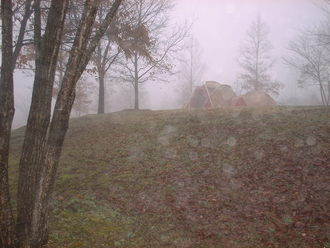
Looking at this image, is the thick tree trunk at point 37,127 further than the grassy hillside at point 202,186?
No

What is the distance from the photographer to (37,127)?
5.18 m

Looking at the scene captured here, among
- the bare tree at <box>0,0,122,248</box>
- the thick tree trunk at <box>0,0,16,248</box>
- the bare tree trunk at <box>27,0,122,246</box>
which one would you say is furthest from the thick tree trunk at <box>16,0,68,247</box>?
the thick tree trunk at <box>0,0,16,248</box>

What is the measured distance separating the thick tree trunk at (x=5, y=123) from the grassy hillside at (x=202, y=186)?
2.88 ft

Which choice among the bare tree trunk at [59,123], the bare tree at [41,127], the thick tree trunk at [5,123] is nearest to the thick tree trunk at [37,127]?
the bare tree at [41,127]

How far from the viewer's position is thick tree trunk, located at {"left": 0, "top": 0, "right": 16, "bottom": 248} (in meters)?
4.73

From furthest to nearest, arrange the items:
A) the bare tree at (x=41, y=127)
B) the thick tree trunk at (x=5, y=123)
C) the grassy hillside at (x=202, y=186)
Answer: the grassy hillside at (x=202, y=186)
the bare tree at (x=41, y=127)
the thick tree trunk at (x=5, y=123)

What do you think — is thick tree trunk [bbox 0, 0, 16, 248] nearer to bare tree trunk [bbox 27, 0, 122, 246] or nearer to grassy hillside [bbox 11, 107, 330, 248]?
bare tree trunk [bbox 27, 0, 122, 246]

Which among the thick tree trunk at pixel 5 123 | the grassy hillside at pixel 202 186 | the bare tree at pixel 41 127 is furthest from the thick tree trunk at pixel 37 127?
the grassy hillside at pixel 202 186

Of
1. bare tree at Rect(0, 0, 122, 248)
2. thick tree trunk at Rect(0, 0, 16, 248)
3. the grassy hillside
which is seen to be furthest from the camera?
the grassy hillside

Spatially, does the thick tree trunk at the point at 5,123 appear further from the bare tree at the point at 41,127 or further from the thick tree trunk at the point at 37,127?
the thick tree trunk at the point at 37,127

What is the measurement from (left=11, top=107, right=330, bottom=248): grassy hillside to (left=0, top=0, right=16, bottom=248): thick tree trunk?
0.88m

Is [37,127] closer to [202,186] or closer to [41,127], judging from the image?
[41,127]

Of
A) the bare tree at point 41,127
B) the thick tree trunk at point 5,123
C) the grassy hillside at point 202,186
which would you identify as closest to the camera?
the thick tree trunk at point 5,123

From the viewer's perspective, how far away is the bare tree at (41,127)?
16.1ft
